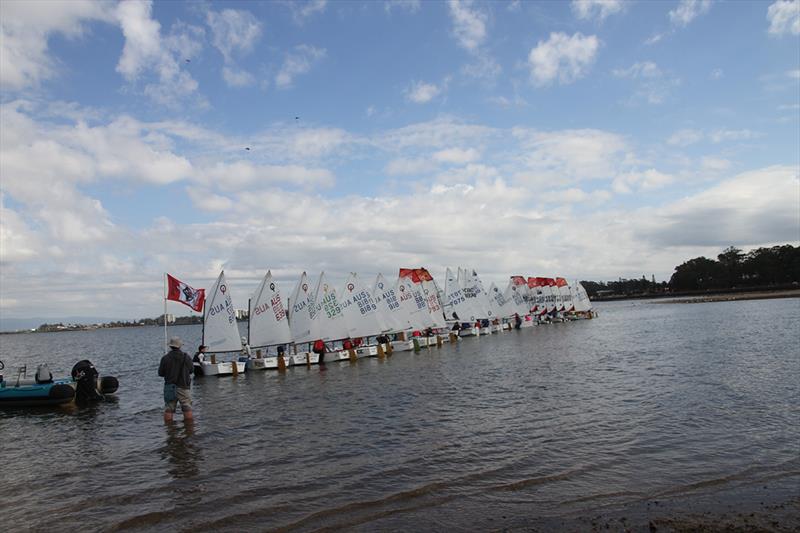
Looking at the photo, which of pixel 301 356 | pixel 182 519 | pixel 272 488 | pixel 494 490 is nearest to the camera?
pixel 182 519

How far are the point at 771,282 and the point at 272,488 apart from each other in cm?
17361

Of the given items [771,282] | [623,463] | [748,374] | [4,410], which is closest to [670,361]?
[748,374]

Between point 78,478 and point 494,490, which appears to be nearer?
point 494,490

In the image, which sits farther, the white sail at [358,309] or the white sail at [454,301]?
the white sail at [454,301]

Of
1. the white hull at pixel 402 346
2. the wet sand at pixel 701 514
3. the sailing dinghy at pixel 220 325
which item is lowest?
the wet sand at pixel 701 514

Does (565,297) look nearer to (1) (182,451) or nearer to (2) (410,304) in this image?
(2) (410,304)

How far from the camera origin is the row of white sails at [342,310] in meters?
30.9

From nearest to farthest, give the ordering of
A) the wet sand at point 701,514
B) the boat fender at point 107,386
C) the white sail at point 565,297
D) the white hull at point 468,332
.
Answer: the wet sand at point 701,514
the boat fender at point 107,386
the white hull at point 468,332
the white sail at point 565,297

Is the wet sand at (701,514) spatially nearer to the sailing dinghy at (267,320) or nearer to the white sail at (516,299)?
the sailing dinghy at (267,320)

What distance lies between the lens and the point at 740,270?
512 ft

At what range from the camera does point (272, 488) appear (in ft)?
30.9

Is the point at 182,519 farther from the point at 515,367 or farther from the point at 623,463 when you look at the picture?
the point at 515,367

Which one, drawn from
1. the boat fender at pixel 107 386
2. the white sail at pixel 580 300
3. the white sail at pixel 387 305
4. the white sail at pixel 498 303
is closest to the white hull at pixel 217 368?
the boat fender at pixel 107 386

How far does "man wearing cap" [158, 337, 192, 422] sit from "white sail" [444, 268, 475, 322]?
140ft
